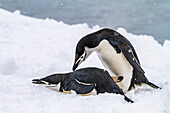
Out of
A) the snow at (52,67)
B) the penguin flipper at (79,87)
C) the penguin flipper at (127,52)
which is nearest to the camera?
the snow at (52,67)

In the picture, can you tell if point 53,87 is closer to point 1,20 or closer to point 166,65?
point 166,65

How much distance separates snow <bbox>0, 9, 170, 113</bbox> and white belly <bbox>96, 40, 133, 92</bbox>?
0.09 metres

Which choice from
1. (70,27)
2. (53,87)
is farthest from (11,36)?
(53,87)

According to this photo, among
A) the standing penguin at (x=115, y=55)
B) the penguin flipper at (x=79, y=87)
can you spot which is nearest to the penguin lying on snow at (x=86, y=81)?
the penguin flipper at (x=79, y=87)

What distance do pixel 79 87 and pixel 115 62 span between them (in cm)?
33

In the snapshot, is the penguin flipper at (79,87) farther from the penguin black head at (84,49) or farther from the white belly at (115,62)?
the white belly at (115,62)

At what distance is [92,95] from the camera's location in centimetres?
128

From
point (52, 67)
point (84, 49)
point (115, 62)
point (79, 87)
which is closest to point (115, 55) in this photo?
point (115, 62)

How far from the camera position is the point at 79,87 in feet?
4.43

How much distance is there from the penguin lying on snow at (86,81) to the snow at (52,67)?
58 millimetres

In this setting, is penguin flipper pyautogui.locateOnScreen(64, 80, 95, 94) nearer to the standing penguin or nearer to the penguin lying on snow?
the penguin lying on snow

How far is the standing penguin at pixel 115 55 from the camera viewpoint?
151 centimetres

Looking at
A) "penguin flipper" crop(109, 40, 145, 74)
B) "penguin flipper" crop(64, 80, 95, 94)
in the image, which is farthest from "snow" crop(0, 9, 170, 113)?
"penguin flipper" crop(109, 40, 145, 74)

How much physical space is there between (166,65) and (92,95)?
1303 mm
